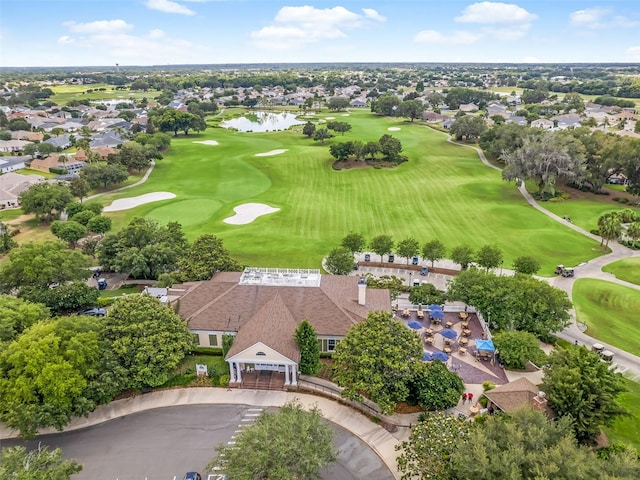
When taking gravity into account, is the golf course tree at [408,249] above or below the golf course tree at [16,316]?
below

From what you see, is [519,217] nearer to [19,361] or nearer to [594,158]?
[594,158]

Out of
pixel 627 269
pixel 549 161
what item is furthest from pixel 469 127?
pixel 627 269

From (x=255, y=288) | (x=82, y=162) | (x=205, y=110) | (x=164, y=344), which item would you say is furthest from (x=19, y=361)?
(x=205, y=110)

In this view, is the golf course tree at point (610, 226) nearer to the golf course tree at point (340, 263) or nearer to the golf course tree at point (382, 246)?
the golf course tree at point (382, 246)

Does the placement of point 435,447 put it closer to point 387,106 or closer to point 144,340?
point 144,340

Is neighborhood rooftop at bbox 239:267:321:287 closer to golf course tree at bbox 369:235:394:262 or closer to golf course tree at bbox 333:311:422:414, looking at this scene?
golf course tree at bbox 333:311:422:414

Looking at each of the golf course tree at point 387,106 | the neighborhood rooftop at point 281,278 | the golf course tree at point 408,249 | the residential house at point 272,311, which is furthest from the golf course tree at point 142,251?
the golf course tree at point 387,106
